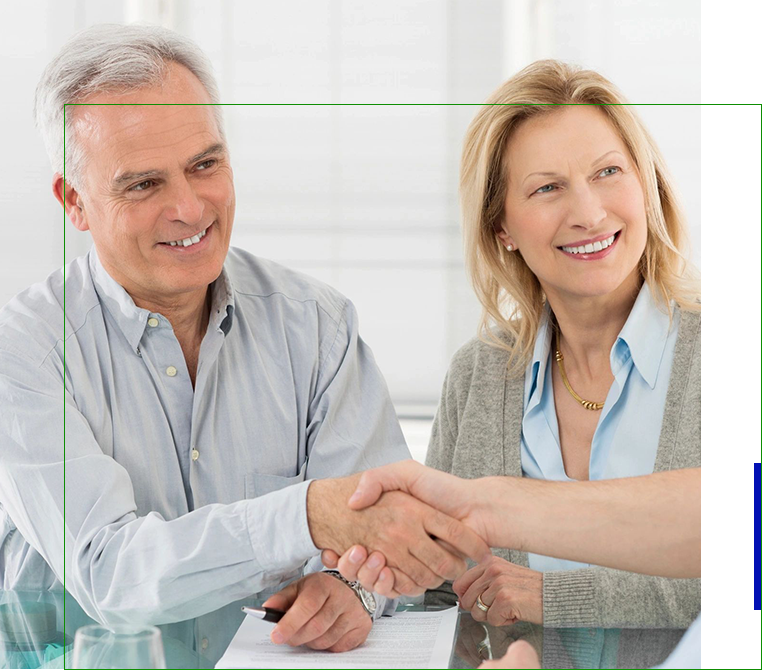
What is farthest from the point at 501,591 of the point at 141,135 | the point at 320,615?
the point at 141,135

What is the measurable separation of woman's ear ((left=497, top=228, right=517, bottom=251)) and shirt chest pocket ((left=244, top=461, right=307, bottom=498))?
0.39 meters

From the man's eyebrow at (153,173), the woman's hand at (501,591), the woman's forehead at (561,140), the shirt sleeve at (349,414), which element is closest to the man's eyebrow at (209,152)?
the man's eyebrow at (153,173)

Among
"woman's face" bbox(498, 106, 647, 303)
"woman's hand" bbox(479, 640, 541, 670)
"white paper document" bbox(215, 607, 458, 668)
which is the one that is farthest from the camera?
"woman's face" bbox(498, 106, 647, 303)

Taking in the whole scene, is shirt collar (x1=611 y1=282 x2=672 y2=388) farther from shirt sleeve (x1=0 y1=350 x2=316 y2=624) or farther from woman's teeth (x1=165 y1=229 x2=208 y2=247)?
woman's teeth (x1=165 y1=229 x2=208 y2=247)

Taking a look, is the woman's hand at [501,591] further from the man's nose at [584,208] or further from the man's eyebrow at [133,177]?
the man's eyebrow at [133,177]

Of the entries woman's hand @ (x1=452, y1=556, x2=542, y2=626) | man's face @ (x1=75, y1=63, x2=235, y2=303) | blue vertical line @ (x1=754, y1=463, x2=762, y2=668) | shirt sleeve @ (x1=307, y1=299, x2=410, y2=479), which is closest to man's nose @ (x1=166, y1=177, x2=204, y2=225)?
man's face @ (x1=75, y1=63, x2=235, y2=303)

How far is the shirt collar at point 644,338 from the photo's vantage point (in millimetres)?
1014

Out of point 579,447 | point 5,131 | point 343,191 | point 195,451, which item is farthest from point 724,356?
point 5,131

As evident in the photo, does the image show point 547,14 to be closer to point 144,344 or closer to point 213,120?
point 213,120

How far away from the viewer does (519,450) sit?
1.02m

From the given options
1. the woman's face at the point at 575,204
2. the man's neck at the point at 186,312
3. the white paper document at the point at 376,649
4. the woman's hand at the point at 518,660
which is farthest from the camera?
the man's neck at the point at 186,312

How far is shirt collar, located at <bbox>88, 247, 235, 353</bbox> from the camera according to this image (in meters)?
1.09

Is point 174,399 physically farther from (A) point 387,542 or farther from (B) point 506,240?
(B) point 506,240

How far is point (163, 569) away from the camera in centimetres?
95
